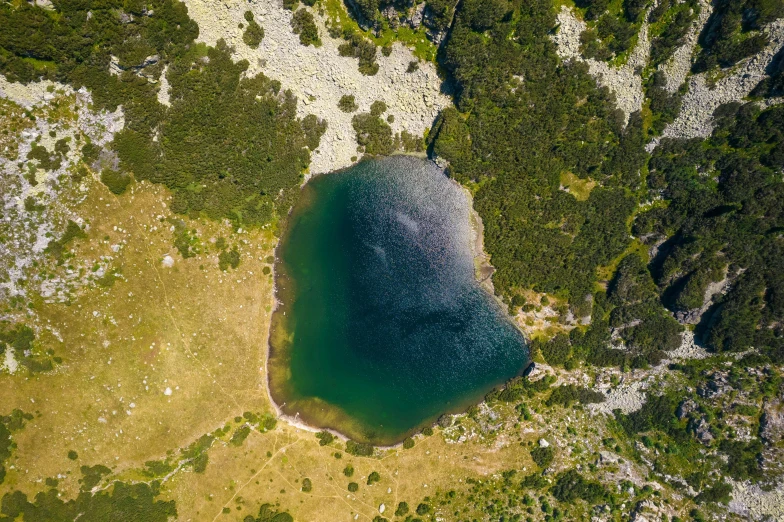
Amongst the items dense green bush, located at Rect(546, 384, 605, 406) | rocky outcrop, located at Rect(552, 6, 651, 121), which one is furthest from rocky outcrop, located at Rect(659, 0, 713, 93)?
dense green bush, located at Rect(546, 384, 605, 406)

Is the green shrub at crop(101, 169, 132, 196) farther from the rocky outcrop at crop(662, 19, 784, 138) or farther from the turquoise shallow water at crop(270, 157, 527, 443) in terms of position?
the rocky outcrop at crop(662, 19, 784, 138)

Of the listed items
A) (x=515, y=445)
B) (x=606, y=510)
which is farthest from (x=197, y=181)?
(x=606, y=510)

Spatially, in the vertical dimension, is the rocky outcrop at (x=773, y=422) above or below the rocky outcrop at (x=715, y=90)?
below

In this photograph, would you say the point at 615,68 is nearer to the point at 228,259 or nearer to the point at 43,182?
the point at 228,259

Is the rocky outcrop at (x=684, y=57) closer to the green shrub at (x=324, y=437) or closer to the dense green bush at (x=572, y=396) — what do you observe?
the dense green bush at (x=572, y=396)

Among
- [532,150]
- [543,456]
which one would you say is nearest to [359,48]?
[532,150]

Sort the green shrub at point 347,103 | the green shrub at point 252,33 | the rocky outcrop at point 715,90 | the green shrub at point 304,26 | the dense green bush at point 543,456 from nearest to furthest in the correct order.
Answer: the rocky outcrop at point 715,90 → the green shrub at point 252,33 → the green shrub at point 304,26 → the dense green bush at point 543,456 → the green shrub at point 347,103

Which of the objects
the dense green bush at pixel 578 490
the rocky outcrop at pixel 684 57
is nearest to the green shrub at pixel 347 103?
the rocky outcrop at pixel 684 57

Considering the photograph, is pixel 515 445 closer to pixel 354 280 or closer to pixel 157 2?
pixel 354 280
